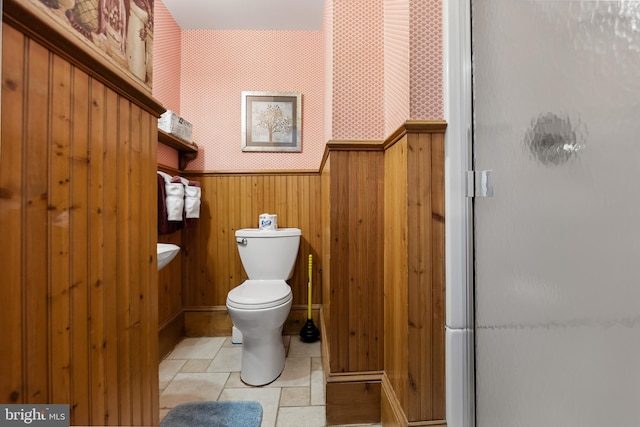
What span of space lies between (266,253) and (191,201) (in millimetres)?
661

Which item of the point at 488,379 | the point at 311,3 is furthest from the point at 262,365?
the point at 311,3

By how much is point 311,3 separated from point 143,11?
1.47m

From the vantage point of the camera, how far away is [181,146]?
6.20 feet

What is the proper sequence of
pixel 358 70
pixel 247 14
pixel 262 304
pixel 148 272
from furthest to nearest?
1. pixel 247 14
2. pixel 262 304
3. pixel 358 70
4. pixel 148 272

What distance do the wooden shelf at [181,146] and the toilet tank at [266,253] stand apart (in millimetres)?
770

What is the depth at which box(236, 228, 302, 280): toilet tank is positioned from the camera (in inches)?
69.5

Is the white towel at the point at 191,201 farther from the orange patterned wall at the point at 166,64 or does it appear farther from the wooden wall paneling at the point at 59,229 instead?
the wooden wall paneling at the point at 59,229

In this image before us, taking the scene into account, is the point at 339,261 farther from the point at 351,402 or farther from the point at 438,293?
the point at 351,402

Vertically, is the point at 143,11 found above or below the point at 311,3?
below

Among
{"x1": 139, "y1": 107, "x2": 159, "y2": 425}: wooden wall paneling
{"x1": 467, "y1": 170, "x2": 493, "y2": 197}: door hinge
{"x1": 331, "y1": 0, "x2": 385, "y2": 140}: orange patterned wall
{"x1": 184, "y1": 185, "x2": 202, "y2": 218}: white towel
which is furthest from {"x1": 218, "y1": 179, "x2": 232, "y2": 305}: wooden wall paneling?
{"x1": 467, "y1": 170, "x2": 493, "y2": 197}: door hinge

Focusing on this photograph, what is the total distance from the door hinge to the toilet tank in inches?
49.0

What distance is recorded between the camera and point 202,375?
1504 mm

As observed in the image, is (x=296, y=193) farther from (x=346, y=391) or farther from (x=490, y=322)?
(x=490, y=322)

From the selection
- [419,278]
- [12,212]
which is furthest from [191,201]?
[419,278]
